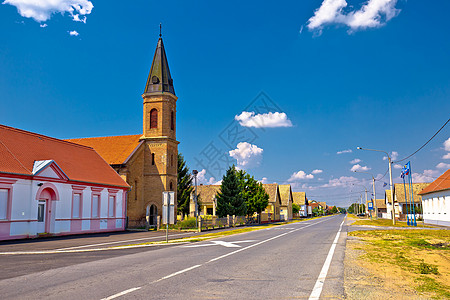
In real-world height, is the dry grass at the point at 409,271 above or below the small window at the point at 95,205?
below

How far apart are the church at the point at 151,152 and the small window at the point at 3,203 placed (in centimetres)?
1784

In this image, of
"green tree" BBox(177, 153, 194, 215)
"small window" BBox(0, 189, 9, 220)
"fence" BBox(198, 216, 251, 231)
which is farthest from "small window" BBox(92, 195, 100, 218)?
"green tree" BBox(177, 153, 194, 215)

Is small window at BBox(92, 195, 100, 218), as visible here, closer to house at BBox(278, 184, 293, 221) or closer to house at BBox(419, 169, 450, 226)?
house at BBox(419, 169, 450, 226)

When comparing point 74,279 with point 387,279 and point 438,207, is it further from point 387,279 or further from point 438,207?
point 438,207

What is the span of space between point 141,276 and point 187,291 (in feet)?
7.05

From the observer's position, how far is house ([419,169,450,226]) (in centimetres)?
3802

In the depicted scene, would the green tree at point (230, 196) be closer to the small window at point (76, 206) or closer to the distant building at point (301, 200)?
the small window at point (76, 206)

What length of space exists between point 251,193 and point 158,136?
1952cm

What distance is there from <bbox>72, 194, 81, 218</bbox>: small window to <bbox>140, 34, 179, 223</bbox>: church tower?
13.7m

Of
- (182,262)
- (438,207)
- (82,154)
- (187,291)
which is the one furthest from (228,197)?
(187,291)

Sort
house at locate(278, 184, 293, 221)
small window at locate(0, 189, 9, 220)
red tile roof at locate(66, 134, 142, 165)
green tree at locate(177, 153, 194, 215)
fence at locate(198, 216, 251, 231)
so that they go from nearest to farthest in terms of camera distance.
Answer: small window at locate(0, 189, 9, 220) → fence at locate(198, 216, 251, 231) → red tile roof at locate(66, 134, 142, 165) → green tree at locate(177, 153, 194, 215) → house at locate(278, 184, 293, 221)

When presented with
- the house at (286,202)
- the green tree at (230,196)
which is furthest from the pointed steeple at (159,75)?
the house at (286,202)

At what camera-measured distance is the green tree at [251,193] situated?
55656mm

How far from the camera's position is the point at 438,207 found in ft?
136
